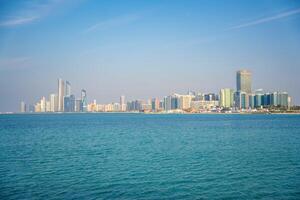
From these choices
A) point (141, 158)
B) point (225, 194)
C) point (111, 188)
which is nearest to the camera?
point (225, 194)

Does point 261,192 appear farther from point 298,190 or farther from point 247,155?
point 247,155

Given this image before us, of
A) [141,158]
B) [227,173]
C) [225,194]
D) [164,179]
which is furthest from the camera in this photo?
[141,158]

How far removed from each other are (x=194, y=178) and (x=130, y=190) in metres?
3.82

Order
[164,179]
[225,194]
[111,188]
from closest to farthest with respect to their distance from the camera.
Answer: [225,194]
[111,188]
[164,179]

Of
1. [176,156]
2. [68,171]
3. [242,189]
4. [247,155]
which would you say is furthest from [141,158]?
[242,189]

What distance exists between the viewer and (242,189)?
1551cm

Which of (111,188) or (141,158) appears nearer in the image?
(111,188)

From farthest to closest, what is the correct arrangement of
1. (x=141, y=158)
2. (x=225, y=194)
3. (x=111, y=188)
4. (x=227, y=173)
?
(x=141, y=158), (x=227, y=173), (x=111, y=188), (x=225, y=194)

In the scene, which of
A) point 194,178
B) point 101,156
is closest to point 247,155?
point 194,178

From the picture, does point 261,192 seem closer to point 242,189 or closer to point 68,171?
point 242,189

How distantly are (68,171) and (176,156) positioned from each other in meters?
8.46

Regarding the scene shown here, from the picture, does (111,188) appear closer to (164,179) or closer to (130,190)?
(130,190)

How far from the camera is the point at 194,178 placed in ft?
57.8

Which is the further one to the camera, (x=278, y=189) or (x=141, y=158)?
(x=141, y=158)
